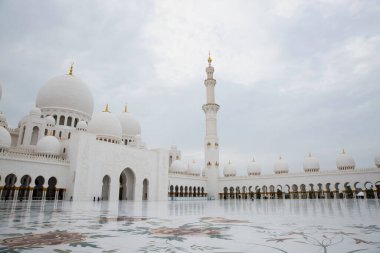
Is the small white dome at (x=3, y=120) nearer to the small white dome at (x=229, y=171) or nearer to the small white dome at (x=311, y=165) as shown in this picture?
the small white dome at (x=229, y=171)

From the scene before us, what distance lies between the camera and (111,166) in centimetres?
2312

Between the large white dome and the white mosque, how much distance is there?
9cm

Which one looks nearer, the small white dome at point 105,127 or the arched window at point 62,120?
the small white dome at point 105,127

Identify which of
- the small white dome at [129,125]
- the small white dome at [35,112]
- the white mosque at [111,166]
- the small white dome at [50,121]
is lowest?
the white mosque at [111,166]

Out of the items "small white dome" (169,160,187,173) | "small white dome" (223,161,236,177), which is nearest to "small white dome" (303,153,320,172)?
→ "small white dome" (223,161,236,177)

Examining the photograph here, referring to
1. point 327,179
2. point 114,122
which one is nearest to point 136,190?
point 114,122

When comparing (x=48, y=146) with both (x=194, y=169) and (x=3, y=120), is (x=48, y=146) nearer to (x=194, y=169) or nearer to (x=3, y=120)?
(x=3, y=120)

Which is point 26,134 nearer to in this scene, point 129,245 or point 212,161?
point 212,161

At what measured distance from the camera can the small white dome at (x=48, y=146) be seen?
21.6 meters

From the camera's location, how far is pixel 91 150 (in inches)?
851

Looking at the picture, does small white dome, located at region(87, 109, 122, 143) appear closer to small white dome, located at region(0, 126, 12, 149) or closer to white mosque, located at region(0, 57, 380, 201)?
white mosque, located at region(0, 57, 380, 201)

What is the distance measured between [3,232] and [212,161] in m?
32.5

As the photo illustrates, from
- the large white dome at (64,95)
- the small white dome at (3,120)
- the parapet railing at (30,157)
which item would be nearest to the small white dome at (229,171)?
the large white dome at (64,95)

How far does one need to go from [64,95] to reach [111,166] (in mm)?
9333
